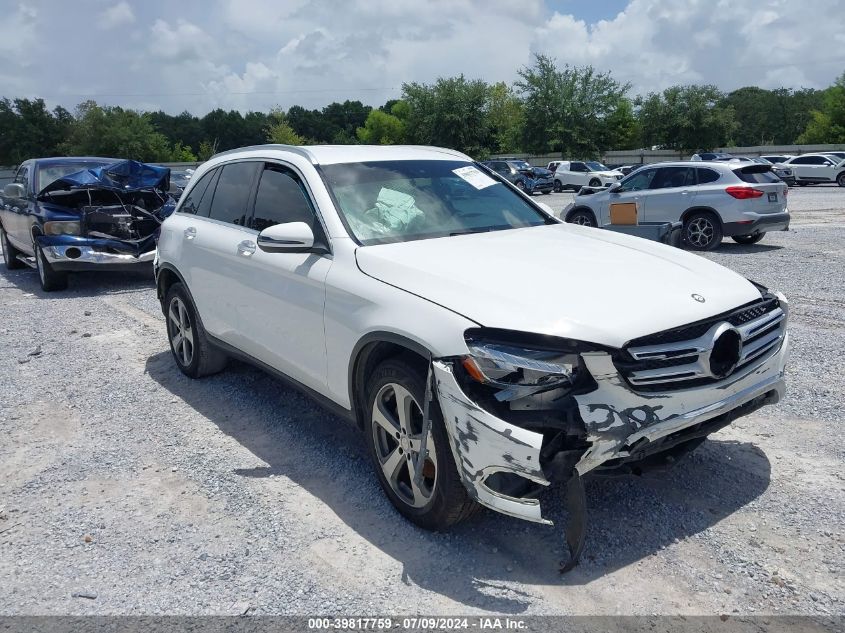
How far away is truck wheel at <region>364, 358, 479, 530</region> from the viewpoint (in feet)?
10.3

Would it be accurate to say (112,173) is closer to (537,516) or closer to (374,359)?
(374,359)

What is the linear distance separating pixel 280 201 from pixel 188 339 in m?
1.85

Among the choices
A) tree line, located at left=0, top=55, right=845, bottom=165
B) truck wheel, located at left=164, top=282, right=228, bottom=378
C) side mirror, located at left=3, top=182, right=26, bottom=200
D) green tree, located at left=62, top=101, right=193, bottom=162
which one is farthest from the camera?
green tree, located at left=62, top=101, right=193, bottom=162

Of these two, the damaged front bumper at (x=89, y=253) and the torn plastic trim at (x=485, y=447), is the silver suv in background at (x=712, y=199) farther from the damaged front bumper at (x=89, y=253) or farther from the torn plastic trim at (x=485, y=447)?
the torn plastic trim at (x=485, y=447)

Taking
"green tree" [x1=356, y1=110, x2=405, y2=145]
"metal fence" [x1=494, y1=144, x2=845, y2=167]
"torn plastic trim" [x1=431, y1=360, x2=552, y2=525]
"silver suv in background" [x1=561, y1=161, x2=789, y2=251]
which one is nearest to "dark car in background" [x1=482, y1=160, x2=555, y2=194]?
"metal fence" [x1=494, y1=144, x2=845, y2=167]

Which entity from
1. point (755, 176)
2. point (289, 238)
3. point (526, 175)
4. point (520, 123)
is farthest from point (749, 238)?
point (520, 123)

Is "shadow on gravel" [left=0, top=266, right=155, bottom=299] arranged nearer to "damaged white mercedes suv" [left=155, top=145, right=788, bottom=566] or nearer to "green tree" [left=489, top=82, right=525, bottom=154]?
"damaged white mercedes suv" [left=155, top=145, right=788, bottom=566]

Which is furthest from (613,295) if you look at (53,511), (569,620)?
(53,511)

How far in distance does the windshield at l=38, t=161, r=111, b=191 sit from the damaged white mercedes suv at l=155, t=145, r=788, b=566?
7131 mm

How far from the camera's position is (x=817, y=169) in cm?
3400

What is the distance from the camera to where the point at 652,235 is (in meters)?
11.7

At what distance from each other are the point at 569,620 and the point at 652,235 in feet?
32.1

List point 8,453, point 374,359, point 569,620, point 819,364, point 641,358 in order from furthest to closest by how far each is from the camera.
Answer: point 819,364 → point 8,453 → point 374,359 → point 641,358 → point 569,620

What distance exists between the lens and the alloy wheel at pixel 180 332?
5766 mm
